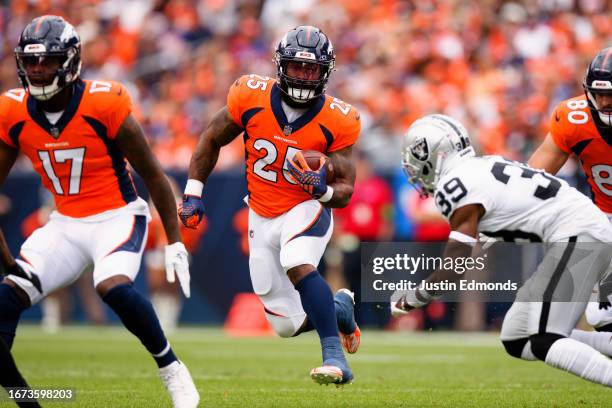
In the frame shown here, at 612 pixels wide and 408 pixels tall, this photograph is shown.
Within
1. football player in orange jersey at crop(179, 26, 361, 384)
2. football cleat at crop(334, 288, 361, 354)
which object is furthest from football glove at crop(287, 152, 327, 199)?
football cleat at crop(334, 288, 361, 354)

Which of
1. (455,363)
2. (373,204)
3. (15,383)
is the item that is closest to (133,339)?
(373,204)

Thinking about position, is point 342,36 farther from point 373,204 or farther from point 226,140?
point 226,140

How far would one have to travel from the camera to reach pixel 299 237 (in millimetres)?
5832

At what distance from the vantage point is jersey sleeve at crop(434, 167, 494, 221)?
16.1 feet

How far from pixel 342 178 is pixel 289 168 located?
1.24 ft

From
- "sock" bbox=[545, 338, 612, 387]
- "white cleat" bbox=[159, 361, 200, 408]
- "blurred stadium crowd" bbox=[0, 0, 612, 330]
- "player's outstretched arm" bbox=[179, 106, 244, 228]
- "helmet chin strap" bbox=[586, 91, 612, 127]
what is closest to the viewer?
"sock" bbox=[545, 338, 612, 387]

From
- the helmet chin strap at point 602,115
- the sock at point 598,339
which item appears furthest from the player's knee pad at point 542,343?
the helmet chin strap at point 602,115

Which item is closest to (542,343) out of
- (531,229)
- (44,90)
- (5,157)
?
(531,229)

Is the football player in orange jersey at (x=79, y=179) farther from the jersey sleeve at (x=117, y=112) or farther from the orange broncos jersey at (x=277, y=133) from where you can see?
the orange broncos jersey at (x=277, y=133)

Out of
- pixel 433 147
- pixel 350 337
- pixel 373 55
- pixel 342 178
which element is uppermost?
pixel 433 147

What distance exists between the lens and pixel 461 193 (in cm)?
493

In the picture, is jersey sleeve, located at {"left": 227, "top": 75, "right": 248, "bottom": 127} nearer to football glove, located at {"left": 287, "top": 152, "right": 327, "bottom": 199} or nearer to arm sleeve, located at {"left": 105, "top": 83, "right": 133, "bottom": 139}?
football glove, located at {"left": 287, "top": 152, "right": 327, "bottom": 199}

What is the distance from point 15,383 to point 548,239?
261 centimetres

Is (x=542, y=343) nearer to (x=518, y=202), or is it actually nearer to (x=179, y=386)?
(x=518, y=202)
